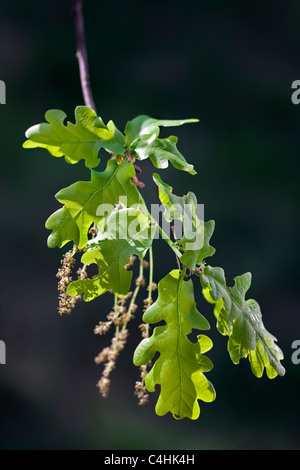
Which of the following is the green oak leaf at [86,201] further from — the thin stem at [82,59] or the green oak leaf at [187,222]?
the thin stem at [82,59]

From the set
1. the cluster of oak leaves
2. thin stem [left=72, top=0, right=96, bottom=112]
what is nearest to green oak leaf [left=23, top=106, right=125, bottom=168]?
the cluster of oak leaves

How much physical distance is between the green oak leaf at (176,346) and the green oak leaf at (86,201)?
103 millimetres

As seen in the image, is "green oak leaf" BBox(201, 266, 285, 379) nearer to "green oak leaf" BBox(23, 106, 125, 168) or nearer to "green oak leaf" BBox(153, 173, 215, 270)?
"green oak leaf" BBox(153, 173, 215, 270)

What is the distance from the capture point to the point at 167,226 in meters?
0.55

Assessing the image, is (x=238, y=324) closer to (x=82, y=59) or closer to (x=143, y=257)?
(x=143, y=257)

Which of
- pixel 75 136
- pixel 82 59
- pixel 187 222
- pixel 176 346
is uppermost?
pixel 82 59

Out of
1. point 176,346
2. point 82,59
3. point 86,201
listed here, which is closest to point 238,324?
point 176,346

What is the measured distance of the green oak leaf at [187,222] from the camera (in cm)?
51

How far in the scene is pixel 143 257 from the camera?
21.2 inches

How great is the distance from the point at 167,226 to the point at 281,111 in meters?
1.60

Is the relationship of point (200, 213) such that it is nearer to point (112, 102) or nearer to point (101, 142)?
point (101, 142)

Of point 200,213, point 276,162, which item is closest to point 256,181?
point 276,162

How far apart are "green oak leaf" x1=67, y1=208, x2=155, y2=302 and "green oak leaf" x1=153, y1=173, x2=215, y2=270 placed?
3 cm

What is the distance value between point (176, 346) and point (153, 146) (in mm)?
231
